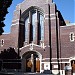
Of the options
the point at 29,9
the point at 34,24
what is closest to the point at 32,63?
the point at 34,24

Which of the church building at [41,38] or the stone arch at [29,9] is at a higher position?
the stone arch at [29,9]

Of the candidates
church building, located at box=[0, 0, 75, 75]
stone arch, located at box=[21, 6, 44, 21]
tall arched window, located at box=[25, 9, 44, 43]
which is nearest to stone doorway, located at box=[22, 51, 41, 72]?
church building, located at box=[0, 0, 75, 75]

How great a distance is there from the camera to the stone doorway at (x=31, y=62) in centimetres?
3915

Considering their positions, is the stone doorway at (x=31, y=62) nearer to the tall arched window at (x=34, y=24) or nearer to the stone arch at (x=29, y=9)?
the tall arched window at (x=34, y=24)

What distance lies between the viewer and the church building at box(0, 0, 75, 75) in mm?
36625

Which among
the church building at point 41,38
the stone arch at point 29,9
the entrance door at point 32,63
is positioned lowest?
the entrance door at point 32,63

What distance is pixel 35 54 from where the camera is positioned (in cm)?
3950

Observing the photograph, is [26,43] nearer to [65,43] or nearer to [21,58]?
[21,58]

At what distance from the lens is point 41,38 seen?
130ft

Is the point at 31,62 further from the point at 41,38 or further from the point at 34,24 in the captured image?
the point at 34,24

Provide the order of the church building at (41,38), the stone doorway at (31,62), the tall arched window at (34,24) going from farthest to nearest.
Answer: the tall arched window at (34,24) → the stone doorway at (31,62) → the church building at (41,38)

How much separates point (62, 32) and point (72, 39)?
2.19 m

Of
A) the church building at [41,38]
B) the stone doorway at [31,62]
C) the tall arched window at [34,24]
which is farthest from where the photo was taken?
the tall arched window at [34,24]

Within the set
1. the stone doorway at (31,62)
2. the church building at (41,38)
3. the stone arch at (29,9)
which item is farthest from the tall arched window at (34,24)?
the stone doorway at (31,62)
